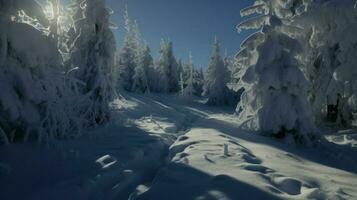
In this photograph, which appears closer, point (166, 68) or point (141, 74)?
point (141, 74)

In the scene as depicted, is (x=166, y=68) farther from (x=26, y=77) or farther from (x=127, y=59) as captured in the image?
(x=26, y=77)

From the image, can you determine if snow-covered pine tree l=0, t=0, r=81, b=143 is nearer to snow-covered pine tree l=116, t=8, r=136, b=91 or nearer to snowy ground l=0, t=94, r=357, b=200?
snowy ground l=0, t=94, r=357, b=200

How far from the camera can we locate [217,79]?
53.2 m

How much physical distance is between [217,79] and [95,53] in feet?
127

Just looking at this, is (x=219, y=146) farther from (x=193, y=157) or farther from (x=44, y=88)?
(x=44, y=88)

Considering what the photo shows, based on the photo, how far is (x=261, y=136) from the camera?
14.1 meters

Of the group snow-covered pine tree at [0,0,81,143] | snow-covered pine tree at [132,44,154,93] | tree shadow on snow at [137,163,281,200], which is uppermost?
snow-covered pine tree at [132,44,154,93]

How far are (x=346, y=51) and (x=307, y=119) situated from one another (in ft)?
16.5

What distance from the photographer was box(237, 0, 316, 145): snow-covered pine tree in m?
13.3

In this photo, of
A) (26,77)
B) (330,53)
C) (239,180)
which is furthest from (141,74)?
(239,180)

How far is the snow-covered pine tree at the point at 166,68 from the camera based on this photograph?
67.6m

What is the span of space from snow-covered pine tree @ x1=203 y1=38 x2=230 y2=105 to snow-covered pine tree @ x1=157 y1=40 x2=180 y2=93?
15.9 m

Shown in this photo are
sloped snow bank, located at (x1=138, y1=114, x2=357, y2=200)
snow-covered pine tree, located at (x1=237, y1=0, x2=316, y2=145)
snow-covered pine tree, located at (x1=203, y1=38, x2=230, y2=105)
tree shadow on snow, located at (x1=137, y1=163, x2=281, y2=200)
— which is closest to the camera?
tree shadow on snow, located at (x1=137, y1=163, x2=281, y2=200)

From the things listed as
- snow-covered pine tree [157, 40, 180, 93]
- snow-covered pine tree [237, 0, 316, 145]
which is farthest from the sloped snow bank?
snow-covered pine tree [157, 40, 180, 93]
